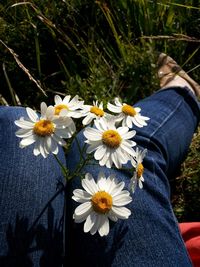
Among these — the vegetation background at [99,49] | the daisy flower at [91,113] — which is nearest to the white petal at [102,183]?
the daisy flower at [91,113]

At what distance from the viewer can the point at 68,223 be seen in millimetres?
930

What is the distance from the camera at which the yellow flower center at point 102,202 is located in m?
0.69

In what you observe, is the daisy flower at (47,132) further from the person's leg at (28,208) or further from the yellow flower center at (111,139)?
the person's leg at (28,208)

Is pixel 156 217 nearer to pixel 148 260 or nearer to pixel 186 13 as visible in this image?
pixel 148 260

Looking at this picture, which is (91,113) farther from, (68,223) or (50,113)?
(68,223)

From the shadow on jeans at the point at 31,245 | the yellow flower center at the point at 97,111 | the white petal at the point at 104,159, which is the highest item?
the yellow flower center at the point at 97,111

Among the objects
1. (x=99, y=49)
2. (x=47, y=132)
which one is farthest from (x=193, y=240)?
(x=99, y=49)

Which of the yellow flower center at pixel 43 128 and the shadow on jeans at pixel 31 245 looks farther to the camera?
the shadow on jeans at pixel 31 245

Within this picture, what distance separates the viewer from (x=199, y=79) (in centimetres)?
150

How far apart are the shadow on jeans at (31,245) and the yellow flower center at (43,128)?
24 centimetres

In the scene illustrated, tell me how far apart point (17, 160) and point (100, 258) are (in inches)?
10.6

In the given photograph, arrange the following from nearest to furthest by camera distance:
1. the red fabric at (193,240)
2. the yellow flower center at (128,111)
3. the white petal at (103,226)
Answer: the white petal at (103,226)
the yellow flower center at (128,111)
the red fabric at (193,240)

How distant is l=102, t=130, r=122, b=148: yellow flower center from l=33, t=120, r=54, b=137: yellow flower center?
0.09m

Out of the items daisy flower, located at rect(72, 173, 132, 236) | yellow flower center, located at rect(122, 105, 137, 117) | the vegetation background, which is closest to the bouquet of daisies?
daisy flower, located at rect(72, 173, 132, 236)
